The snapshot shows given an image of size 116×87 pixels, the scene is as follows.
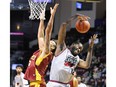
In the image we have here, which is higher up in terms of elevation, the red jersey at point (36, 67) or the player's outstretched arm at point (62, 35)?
the player's outstretched arm at point (62, 35)

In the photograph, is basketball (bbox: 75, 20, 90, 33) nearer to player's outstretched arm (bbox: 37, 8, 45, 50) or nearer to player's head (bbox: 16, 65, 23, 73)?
player's outstretched arm (bbox: 37, 8, 45, 50)

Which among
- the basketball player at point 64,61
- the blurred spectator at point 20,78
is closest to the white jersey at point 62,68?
the basketball player at point 64,61

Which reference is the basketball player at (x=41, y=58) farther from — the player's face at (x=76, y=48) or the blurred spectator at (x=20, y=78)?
the player's face at (x=76, y=48)

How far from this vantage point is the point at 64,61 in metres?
9.24

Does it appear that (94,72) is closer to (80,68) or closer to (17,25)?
(80,68)

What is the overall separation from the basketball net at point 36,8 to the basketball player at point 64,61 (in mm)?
228

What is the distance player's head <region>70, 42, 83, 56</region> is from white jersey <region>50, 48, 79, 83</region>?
67mm

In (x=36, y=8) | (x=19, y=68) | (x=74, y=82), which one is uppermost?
(x=36, y=8)

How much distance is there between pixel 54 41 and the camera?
9.26 meters

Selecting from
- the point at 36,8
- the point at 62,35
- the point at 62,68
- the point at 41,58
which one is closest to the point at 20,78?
the point at 41,58

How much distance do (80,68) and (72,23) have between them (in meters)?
0.39

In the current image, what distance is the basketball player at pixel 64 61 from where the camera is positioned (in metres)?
9.23

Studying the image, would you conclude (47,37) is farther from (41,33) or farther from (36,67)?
(36,67)

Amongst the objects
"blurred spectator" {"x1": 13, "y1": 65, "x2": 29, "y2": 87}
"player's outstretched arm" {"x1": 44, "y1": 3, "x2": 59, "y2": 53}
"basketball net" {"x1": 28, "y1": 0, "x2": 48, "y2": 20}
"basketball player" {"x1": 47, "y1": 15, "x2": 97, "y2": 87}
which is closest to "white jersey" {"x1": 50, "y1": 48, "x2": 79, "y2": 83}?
"basketball player" {"x1": 47, "y1": 15, "x2": 97, "y2": 87}
